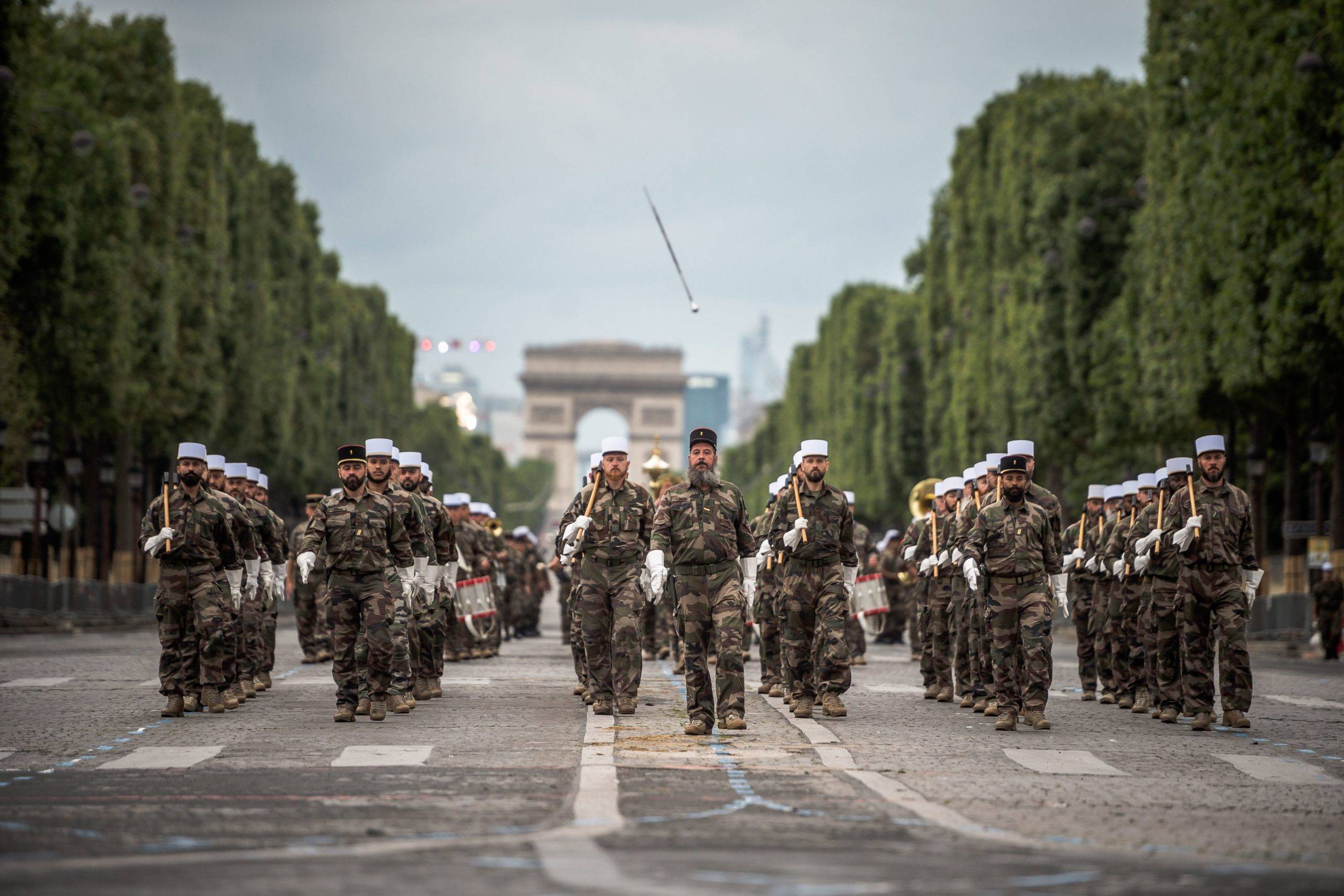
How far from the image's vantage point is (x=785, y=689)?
17328 millimetres

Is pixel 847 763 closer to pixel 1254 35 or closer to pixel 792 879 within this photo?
pixel 792 879

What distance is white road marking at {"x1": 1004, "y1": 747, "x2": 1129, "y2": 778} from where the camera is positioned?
1230 cm

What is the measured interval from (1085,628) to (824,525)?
5.52m

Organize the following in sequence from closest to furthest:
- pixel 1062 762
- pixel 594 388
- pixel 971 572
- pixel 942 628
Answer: pixel 1062 762, pixel 971 572, pixel 942 628, pixel 594 388

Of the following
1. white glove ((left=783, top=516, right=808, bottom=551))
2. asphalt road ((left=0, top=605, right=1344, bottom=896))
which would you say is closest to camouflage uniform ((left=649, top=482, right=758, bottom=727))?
asphalt road ((left=0, top=605, right=1344, bottom=896))

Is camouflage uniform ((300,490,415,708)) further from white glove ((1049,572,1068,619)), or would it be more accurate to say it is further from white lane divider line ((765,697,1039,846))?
white glove ((1049,572,1068,619))

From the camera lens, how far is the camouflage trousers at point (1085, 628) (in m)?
20.0

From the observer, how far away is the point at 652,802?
10.2 metres

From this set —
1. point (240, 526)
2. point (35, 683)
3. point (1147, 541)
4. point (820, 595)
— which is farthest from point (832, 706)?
point (35, 683)

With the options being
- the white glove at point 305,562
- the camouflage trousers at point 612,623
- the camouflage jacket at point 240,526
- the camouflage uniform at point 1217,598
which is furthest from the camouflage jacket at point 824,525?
the camouflage jacket at point 240,526

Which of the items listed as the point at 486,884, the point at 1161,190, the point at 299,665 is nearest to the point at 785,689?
the point at 299,665

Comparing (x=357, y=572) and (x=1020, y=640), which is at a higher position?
(x=357, y=572)

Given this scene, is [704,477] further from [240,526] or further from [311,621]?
[311,621]

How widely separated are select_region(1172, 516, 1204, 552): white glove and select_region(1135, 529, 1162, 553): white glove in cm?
74
